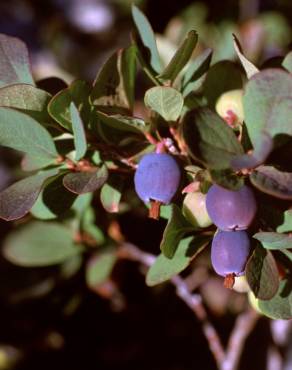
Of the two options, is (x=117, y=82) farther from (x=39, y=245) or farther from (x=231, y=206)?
(x=39, y=245)

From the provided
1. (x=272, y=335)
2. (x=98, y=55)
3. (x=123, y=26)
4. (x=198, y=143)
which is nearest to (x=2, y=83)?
(x=198, y=143)

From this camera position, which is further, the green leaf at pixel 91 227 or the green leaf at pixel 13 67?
the green leaf at pixel 91 227

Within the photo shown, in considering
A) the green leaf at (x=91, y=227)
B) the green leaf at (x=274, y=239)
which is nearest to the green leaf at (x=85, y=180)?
the green leaf at (x=274, y=239)

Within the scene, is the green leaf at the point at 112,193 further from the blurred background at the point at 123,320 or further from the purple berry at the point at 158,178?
the blurred background at the point at 123,320

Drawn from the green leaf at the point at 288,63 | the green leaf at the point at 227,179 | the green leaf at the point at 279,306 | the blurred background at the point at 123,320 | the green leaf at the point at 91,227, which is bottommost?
the blurred background at the point at 123,320

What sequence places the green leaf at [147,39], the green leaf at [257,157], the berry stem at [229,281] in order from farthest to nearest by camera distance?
the green leaf at [147,39] < the berry stem at [229,281] < the green leaf at [257,157]

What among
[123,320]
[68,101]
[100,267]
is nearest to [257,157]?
[68,101]
